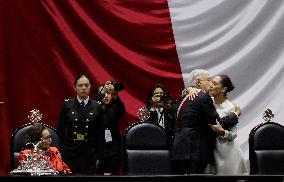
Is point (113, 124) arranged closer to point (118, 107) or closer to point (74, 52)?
point (118, 107)

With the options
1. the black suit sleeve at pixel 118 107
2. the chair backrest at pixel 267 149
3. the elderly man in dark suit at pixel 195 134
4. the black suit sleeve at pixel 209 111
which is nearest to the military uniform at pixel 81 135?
the black suit sleeve at pixel 118 107

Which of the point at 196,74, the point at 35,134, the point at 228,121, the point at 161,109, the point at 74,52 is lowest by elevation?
the point at 35,134

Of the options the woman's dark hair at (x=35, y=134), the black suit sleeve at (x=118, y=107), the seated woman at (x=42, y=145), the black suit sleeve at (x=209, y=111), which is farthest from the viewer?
the black suit sleeve at (x=118, y=107)

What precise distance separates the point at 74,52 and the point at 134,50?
2.05 feet

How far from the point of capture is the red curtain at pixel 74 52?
6.93 metres

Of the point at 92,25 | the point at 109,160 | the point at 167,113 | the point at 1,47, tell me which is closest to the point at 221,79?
the point at 167,113

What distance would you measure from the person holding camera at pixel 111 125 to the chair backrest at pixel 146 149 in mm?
569

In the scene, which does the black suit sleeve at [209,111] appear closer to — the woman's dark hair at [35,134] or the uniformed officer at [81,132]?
the uniformed officer at [81,132]

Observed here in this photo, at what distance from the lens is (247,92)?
743 cm

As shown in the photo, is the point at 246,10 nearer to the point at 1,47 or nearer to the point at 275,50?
the point at 275,50

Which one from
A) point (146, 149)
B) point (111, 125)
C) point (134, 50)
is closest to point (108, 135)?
point (111, 125)

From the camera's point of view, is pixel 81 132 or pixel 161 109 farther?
pixel 161 109

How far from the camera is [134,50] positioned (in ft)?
23.9

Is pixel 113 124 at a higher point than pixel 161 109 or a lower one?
lower
